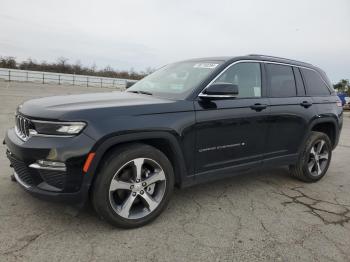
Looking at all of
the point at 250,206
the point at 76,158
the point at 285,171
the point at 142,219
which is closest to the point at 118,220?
the point at 142,219

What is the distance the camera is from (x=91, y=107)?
9.34 ft

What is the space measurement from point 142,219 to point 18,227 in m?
1.15

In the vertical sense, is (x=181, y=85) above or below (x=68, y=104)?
above

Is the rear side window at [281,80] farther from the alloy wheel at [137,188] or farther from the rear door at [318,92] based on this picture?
the alloy wheel at [137,188]

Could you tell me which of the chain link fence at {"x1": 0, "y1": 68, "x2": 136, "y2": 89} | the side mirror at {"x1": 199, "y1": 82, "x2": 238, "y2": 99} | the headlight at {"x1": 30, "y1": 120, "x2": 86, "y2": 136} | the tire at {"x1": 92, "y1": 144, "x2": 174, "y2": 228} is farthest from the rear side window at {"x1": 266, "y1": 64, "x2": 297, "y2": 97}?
the chain link fence at {"x1": 0, "y1": 68, "x2": 136, "y2": 89}

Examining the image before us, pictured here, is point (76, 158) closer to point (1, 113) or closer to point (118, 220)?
point (118, 220)

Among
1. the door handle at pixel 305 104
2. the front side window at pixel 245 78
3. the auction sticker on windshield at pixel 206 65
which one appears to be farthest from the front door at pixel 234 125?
the door handle at pixel 305 104

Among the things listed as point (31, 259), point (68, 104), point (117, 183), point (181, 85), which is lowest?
point (31, 259)

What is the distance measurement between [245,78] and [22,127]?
2.60 m

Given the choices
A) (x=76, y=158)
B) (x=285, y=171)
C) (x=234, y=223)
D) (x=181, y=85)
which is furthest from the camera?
(x=285, y=171)

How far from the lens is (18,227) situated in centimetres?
291

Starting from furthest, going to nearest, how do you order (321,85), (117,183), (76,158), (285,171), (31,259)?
(285,171)
(321,85)
(117,183)
(76,158)
(31,259)

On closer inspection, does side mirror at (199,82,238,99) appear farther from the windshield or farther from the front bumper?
the front bumper

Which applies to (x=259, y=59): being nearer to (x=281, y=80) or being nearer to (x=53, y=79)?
(x=281, y=80)
